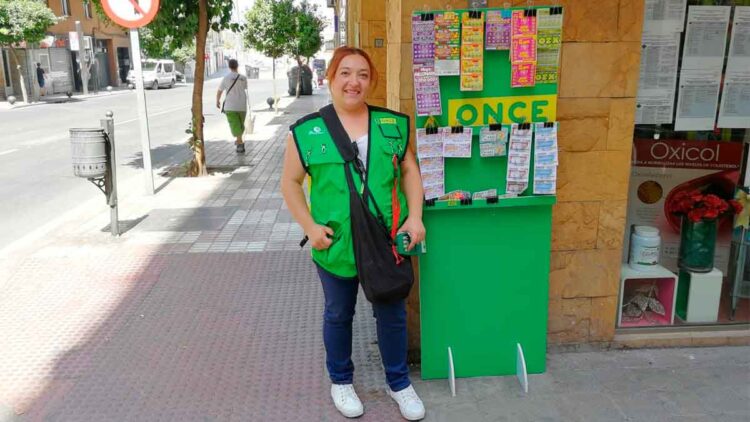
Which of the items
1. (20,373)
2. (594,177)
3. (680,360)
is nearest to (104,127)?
(20,373)

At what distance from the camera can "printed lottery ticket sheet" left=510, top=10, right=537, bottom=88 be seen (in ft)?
9.92

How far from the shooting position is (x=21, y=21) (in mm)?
25469

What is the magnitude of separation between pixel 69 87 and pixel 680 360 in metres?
35.8

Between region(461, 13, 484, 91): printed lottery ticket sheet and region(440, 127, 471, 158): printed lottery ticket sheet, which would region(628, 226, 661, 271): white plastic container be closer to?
region(440, 127, 471, 158): printed lottery ticket sheet

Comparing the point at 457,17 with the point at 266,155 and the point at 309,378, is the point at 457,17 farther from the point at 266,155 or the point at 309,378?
the point at 266,155

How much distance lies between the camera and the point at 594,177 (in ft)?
11.5

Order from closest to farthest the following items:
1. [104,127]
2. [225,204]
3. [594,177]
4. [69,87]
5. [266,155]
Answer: [594,177] → [104,127] → [225,204] → [266,155] → [69,87]

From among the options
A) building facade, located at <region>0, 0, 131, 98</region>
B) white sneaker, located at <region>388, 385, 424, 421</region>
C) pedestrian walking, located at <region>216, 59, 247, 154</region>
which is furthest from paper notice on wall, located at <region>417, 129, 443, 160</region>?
building facade, located at <region>0, 0, 131, 98</region>

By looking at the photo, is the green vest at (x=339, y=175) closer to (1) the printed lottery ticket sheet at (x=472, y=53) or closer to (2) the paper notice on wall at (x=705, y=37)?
(1) the printed lottery ticket sheet at (x=472, y=53)

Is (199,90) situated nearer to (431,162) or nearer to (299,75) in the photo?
(431,162)

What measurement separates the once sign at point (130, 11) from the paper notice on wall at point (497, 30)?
5730 mm

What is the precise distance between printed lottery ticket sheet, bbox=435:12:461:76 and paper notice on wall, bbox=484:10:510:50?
15 cm

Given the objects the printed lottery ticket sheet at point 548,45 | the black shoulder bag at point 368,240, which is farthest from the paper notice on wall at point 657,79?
the black shoulder bag at point 368,240

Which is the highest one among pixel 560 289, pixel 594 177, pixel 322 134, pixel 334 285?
pixel 322 134
